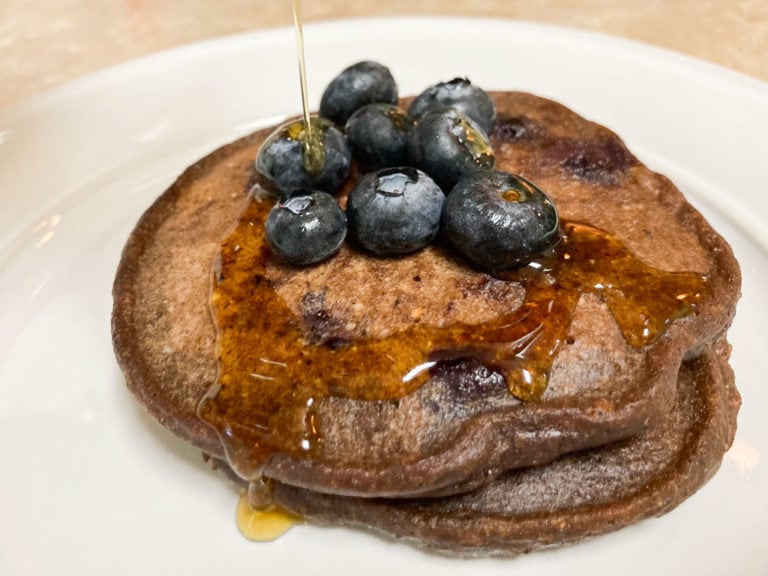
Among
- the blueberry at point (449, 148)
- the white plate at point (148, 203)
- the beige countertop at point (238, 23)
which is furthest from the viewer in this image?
the beige countertop at point (238, 23)

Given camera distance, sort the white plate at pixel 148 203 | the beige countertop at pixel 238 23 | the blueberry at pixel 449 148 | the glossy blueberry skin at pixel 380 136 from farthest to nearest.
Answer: the beige countertop at pixel 238 23 < the glossy blueberry skin at pixel 380 136 < the blueberry at pixel 449 148 < the white plate at pixel 148 203

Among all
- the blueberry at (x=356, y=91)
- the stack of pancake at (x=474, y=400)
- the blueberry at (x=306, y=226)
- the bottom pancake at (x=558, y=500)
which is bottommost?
the bottom pancake at (x=558, y=500)

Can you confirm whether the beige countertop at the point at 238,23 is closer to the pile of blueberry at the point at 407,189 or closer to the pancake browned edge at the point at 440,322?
the pancake browned edge at the point at 440,322

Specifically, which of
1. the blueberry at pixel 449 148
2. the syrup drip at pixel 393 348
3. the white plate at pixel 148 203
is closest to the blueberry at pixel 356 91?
the blueberry at pixel 449 148

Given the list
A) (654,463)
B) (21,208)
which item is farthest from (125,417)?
(654,463)

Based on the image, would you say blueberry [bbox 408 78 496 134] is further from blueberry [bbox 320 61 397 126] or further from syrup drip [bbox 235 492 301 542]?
syrup drip [bbox 235 492 301 542]

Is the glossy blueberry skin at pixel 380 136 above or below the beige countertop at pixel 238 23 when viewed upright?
above
